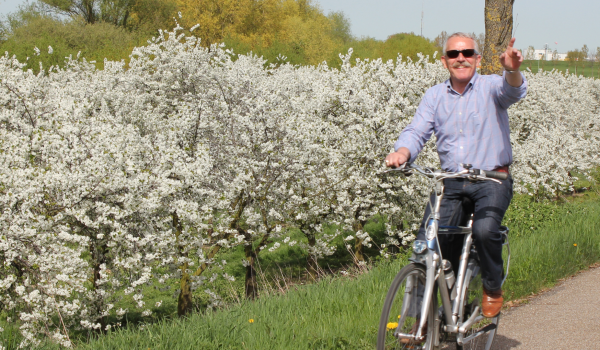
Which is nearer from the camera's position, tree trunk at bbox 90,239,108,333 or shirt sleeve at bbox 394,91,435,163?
shirt sleeve at bbox 394,91,435,163

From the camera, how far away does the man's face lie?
344cm

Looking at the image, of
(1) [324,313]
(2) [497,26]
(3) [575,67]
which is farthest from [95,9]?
(1) [324,313]

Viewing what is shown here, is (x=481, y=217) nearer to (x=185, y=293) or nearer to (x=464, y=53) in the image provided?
(x=464, y=53)

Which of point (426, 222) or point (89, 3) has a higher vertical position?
point (89, 3)

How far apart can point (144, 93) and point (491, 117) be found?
8005mm

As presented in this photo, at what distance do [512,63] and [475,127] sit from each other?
49 centimetres

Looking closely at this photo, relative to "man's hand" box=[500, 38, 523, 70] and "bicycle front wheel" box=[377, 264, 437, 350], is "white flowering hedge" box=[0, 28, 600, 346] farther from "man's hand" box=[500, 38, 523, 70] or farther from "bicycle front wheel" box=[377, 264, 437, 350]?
"man's hand" box=[500, 38, 523, 70]

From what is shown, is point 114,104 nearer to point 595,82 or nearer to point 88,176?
point 88,176

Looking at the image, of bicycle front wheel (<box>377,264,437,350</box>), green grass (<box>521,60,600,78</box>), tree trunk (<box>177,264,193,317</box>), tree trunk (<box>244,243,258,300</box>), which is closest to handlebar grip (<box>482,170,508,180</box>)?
bicycle front wheel (<box>377,264,437,350</box>)

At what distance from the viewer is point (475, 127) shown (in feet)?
11.3

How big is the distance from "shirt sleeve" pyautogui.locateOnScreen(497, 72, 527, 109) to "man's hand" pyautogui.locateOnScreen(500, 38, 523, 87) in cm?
3

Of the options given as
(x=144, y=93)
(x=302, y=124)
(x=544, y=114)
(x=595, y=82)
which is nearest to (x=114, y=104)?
(x=144, y=93)

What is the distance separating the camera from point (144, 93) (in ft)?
33.1

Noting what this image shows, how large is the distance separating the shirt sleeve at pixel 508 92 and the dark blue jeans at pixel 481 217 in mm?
516
